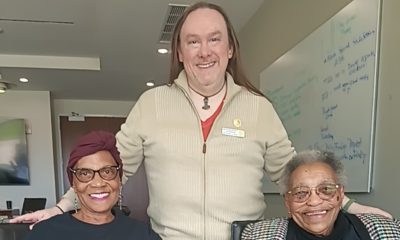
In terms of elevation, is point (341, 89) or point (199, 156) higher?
point (341, 89)

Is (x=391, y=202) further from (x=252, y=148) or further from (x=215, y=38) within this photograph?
(x=215, y=38)

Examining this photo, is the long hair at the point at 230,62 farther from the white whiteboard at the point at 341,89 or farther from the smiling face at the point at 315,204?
the white whiteboard at the point at 341,89

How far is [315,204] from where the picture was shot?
1.17m

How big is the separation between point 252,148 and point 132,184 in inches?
246

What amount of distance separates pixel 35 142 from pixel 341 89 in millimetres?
5508

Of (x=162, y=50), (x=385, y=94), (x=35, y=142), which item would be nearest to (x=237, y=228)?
(x=385, y=94)

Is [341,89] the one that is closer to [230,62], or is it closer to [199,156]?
[230,62]

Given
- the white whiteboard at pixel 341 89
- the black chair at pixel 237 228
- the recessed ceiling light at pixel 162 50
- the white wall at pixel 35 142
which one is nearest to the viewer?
the black chair at pixel 237 228

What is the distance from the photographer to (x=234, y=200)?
4.25 feet

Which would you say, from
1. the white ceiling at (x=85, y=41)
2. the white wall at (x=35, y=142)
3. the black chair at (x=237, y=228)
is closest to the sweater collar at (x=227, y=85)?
the black chair at (x=237, y=228)

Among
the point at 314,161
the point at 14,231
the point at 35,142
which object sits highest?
the point at 314,161

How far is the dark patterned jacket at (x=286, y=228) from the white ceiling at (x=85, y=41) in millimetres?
2166

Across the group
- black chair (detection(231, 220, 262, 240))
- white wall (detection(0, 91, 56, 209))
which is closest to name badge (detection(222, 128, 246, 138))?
black chair (detection(231, 220, 262, 240))

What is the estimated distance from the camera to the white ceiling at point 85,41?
125 inches
